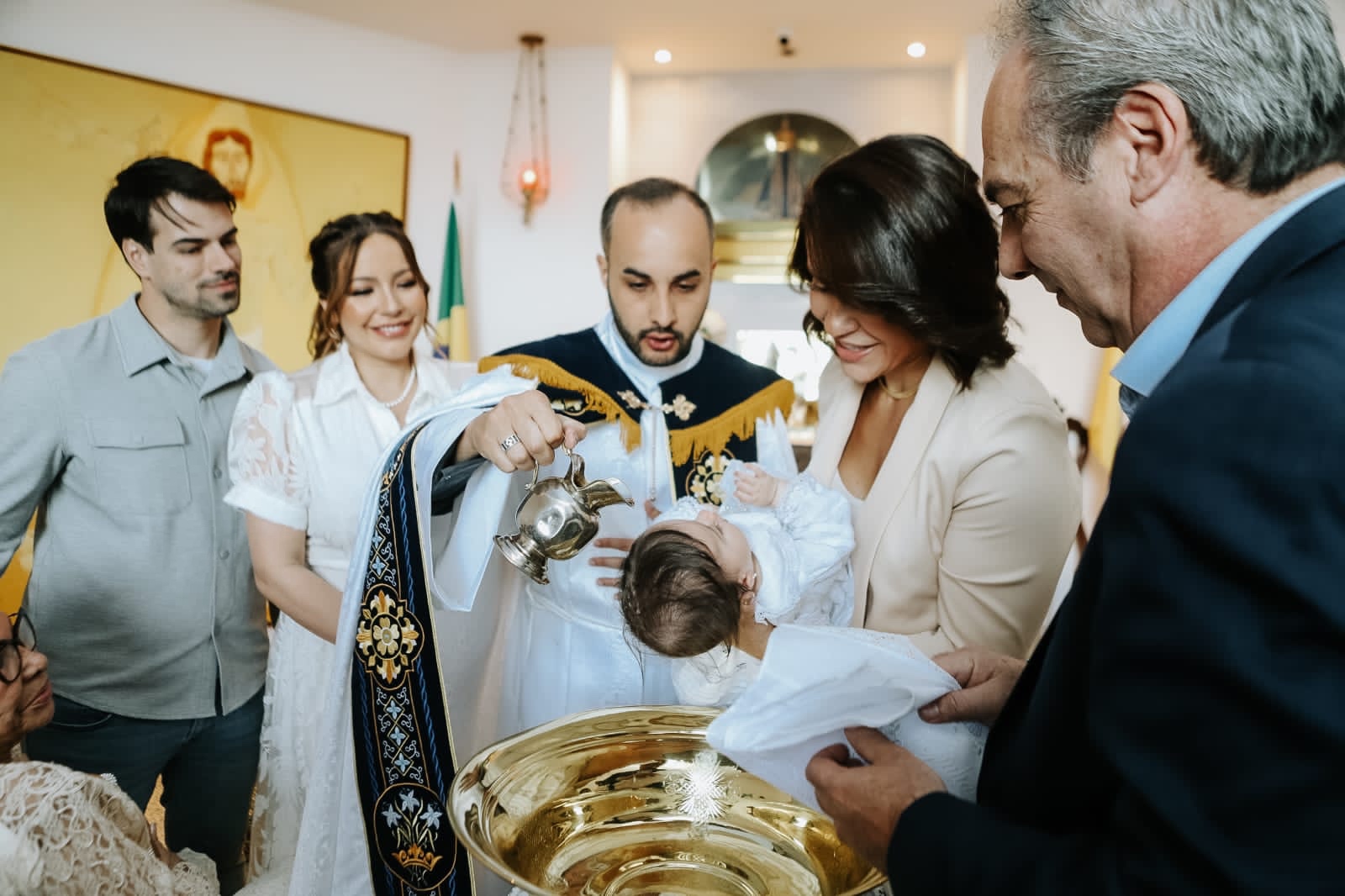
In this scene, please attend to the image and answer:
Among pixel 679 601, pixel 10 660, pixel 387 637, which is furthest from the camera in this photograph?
pixel 10 660

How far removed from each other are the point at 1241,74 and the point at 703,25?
18.6ft

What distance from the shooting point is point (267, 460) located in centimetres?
230

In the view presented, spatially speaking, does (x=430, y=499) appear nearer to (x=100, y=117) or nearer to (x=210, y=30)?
(x=100, y=117)

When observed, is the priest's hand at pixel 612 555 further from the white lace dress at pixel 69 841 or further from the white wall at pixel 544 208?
the white wall at pixel 544 208

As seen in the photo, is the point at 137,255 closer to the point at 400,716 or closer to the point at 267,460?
the point at 267,460

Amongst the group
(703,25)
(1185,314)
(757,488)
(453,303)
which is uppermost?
(703,25)

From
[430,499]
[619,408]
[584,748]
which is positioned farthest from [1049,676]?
[619,408]

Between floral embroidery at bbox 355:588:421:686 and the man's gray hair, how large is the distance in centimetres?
134

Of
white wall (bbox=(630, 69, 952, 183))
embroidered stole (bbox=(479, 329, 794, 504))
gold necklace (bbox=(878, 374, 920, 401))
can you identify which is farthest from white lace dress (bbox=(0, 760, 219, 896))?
white wall (bbox=(630, 69, 952, 183))

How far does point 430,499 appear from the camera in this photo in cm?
177

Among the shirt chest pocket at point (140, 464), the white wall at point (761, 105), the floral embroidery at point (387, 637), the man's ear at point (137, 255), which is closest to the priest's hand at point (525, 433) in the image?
the floral embroidery at point (387, 637)

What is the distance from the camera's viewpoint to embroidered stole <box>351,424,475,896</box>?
1.63 m

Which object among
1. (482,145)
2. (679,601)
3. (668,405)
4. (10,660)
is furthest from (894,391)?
(482,145)

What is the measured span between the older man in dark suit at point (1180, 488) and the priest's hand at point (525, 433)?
27.2 inches
